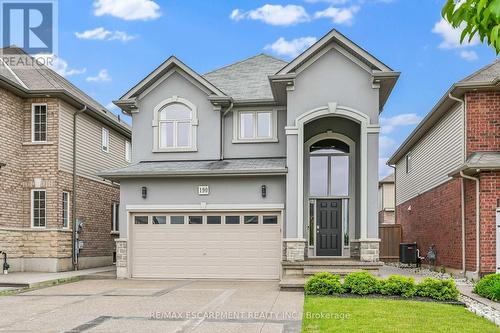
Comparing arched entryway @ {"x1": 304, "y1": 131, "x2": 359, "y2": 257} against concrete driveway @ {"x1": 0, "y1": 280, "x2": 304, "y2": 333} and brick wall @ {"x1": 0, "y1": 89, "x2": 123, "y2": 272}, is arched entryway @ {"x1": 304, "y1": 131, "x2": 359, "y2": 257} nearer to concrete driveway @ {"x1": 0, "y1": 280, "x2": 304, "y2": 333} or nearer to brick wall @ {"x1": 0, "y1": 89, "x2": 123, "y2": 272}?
concrete driveway @ {"x1": 0, "y1": 280, "x2": 304, "y2": 333}

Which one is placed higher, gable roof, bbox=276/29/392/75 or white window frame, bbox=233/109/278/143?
gable roof, bbox=276/29/392/75

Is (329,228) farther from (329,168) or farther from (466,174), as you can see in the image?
(466,174)

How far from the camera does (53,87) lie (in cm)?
1836

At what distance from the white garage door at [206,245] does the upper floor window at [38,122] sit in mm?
4752

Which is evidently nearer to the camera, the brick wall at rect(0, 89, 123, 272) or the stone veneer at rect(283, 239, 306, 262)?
the stone veneer at rect(283, 239, 306, 262)

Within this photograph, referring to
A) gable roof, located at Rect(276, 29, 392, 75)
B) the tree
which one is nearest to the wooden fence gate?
gable roof, located at Rect(276, 29, 392, 75)

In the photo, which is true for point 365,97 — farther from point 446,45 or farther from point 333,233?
point 446,45

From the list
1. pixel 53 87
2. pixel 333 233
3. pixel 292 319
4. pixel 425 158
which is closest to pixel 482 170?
pixel 333 233

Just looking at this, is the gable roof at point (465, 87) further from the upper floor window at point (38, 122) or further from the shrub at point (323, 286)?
the upper floor window at point (38, 122)

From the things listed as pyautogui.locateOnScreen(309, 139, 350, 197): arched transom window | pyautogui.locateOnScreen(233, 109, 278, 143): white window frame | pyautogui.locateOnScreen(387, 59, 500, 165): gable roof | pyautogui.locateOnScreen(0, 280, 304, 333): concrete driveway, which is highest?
pyautogui.locateOnScreen(387, 59, 500, 165): gable roof

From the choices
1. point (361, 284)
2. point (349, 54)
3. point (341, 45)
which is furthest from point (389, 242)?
point (361, 284)

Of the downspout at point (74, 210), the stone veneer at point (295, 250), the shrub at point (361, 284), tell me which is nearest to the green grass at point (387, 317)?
the shrub at point (361, 284)

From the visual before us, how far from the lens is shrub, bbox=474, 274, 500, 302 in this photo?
35.4ft

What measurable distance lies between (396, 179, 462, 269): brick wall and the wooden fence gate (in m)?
0.64
